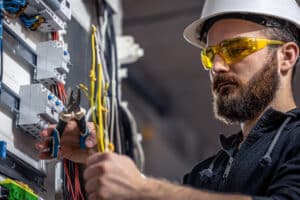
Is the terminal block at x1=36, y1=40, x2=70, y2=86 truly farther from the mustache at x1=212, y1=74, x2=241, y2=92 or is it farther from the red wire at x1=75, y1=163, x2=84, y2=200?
the mustache at x1=212, y1=74, x2=241, y2=92

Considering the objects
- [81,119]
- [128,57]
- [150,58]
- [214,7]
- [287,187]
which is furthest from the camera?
[150,58]

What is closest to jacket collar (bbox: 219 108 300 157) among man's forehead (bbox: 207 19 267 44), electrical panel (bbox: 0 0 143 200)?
man's forehead (bbox: 207 19 267 44)

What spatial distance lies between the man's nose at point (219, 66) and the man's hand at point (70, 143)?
1.62 ft


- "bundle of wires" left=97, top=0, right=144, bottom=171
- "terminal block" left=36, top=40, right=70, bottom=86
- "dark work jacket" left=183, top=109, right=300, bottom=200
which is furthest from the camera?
"bundle of wires" left=97, top=0, right=144, bottom=171

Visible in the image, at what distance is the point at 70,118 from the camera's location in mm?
2080

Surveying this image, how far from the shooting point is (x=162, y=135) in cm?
660

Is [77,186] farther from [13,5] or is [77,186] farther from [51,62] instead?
[13,5]

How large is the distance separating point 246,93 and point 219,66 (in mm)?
134

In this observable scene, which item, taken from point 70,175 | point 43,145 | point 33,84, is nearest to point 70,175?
point 70,175

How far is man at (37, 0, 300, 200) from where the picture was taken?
6.79 ft

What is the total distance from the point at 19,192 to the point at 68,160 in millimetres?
394

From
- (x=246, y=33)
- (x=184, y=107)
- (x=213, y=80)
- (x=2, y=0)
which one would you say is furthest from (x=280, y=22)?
(x=184, y=107)

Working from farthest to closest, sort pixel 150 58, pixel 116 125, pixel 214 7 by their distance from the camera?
A: 1. pixel 150 58
2. pixel 116 125
3. pixel 214 7

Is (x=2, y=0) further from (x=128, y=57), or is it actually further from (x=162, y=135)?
(x=162, y=135)
